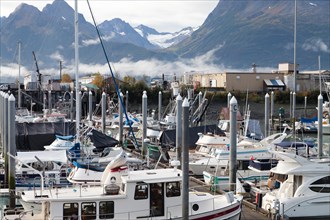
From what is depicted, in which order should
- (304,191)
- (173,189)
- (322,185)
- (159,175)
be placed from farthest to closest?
(322,185) → (304,191) → (159,175) → (173,189)

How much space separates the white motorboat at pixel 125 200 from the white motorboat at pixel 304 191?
3.80 m

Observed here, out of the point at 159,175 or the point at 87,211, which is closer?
the point at 87,211

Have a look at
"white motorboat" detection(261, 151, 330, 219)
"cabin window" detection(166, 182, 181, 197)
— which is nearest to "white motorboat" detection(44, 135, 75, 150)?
"white motorboat" detection(261, 151, 330, 219)

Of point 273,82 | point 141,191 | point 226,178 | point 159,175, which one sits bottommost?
point 226,178

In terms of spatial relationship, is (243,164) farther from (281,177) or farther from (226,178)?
(281,177)

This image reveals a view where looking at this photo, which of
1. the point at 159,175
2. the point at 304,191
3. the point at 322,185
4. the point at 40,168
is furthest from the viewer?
the point at 40,168

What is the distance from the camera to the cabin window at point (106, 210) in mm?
16938

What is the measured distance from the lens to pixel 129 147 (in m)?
39.8

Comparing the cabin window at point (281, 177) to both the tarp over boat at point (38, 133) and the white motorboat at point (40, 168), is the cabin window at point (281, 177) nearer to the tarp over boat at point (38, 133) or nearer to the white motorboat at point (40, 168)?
the white motorboat at point (40, 168)

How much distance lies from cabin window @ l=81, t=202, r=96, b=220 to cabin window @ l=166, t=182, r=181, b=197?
88.7 inches

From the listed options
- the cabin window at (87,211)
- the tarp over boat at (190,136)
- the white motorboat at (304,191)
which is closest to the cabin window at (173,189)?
the cabin window at (87,211)

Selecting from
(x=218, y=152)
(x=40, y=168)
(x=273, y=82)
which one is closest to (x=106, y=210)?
(x=40, y=168)

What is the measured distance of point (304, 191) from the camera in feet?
68.9

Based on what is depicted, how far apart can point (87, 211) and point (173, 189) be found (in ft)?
8.73
